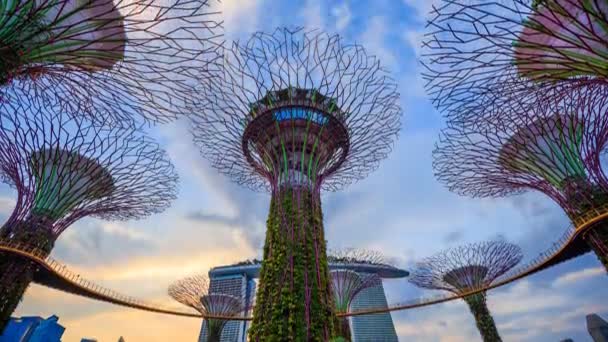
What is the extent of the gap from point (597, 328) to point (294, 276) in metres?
27.0

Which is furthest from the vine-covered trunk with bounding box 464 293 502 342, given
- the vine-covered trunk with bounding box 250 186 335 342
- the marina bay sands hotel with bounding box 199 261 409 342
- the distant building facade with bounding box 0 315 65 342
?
the marina bay sands hotel with bounding box 199 261 409 342

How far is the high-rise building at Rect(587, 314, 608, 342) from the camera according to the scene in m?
23.9

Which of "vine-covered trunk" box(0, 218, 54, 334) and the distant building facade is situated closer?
"vine-covered trunk" box(0, 218, 54, 334)

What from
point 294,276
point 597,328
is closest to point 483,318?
point 597,328

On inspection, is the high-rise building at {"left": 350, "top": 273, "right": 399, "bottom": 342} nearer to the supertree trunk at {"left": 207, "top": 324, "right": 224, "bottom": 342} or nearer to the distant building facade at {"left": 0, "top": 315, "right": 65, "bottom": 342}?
the supertree trunk at {"left": 207, "top": 324, "right": 224, "bottom": 342}

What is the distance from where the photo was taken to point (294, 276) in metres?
12.1

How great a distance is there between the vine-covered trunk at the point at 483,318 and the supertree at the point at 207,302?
1948 centimetres

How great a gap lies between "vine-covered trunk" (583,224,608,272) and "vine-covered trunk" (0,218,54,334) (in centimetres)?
2818

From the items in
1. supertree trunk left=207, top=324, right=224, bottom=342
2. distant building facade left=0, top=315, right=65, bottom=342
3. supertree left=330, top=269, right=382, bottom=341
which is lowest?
supertree trunk left=207, top=324, right=224, bottom=342

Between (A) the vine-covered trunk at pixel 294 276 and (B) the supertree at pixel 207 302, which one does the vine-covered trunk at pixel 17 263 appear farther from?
(A) the vine-covered trunk at pixel 294 276

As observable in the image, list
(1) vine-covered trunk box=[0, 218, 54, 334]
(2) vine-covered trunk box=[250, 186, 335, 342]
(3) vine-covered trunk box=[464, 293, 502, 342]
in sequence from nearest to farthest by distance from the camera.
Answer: (2) vine-covered trunk box=[250, 186, 335, 342] < (1) vine-covered trunk box=[0, 218, 54, 334] < (3) vine-covered trunk box=[464, 293, 502, 342]

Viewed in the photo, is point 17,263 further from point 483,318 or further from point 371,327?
point 371,327

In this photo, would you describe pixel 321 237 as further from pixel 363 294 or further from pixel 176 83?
pixel 363 294

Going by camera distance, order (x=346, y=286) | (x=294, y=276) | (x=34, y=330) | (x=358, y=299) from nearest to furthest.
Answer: (x=294, y=276) → (x=346, y=286) → (x=34, y=330) → (x=358, y=299)
